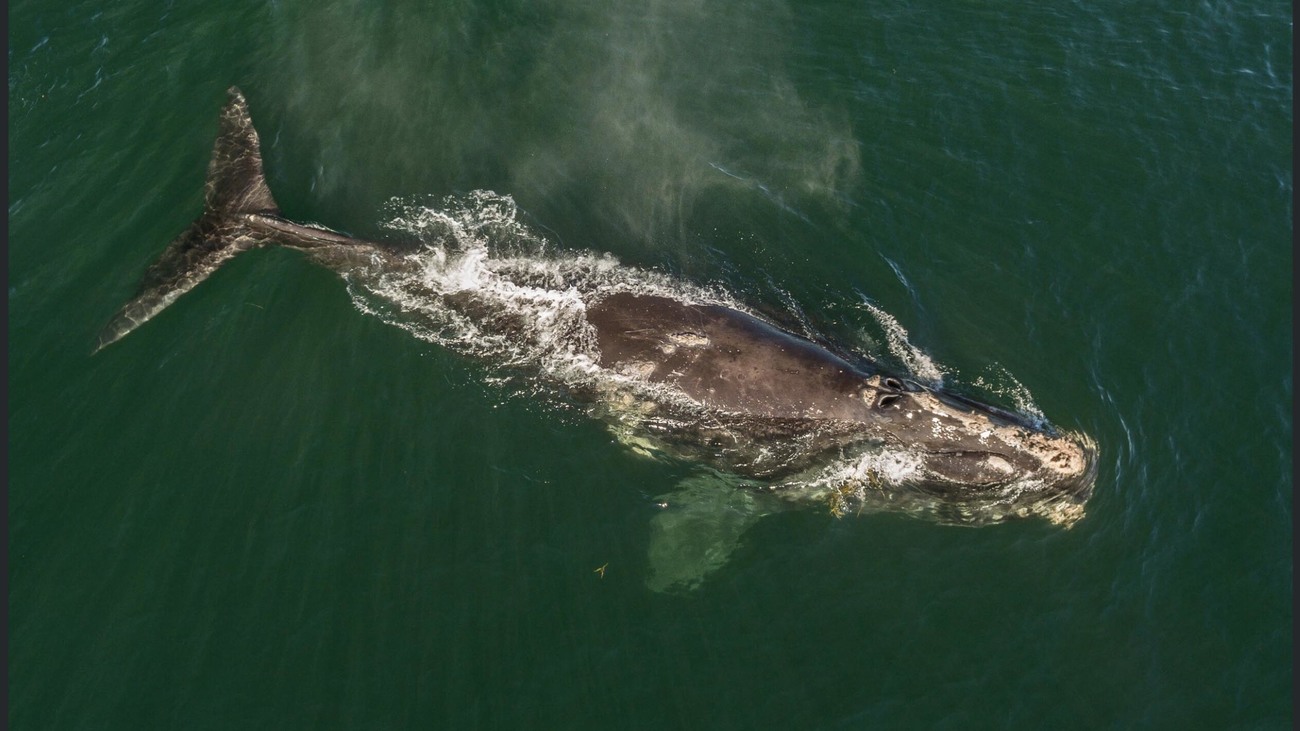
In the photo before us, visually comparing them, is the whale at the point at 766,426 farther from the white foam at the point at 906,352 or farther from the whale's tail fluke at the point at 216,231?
the whale's tail fluke at the point at 216,231

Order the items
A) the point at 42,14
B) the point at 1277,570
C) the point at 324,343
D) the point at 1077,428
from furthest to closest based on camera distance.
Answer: the point at 42,14 < the point at 324,343 < the point at 1077,428 < the point at 1277,570

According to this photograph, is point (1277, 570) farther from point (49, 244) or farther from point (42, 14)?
point (42, 14)

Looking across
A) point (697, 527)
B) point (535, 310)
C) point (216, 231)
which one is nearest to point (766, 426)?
point (697, 527)

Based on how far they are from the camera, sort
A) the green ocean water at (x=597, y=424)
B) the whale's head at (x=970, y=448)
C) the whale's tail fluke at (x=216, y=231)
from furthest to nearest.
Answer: the whale's tail fluke at (x=216, y=231) → the whale's head at (x=970, y=448) → the green ocean water at (x=597, y=424)

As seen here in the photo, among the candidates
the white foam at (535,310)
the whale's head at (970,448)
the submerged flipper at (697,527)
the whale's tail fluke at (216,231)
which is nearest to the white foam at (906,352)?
the white foam at (535,310)

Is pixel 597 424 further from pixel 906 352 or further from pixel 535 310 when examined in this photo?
pixel 906 352

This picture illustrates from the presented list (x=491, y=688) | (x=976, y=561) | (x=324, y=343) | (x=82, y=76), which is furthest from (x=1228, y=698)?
(x=82, y=76)
